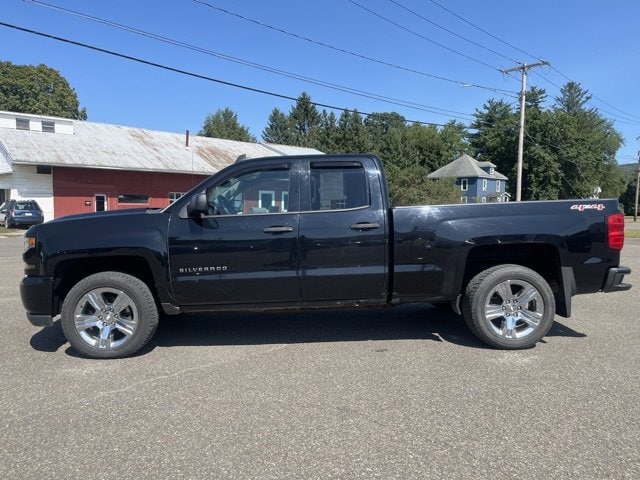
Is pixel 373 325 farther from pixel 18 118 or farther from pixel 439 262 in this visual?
pixel 18 118

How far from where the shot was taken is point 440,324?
5992 millimetres

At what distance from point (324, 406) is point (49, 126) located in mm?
35143

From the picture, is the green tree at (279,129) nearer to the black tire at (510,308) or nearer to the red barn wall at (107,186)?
the red barn wall at (107,186)

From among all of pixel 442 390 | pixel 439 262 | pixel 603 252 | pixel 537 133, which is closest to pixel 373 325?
pixel 439 262

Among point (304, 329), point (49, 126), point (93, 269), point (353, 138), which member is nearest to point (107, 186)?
point (49, 126)

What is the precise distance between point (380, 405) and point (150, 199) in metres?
30.0

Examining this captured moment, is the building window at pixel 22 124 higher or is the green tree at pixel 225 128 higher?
the green tree at pixel 225 128

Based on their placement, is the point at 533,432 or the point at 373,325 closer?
the point at 533,432

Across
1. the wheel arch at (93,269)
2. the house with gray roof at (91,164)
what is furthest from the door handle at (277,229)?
the house with gray roof at (91,164)

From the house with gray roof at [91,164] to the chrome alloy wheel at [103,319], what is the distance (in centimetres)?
2597

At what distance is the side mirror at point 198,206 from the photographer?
4.59 meters

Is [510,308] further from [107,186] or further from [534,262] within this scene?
[107,186]

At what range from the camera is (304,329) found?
5.80 metres

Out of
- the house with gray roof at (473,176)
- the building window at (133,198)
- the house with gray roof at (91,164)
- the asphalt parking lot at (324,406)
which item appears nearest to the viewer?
the asphalt parking lot at (324,406)
